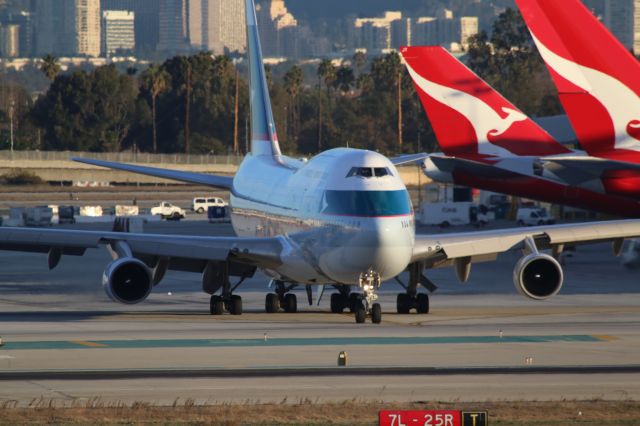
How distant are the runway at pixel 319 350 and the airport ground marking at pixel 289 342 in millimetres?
47

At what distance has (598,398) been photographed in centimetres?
2555

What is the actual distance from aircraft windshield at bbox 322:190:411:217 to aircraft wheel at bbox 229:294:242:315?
5.80 meters

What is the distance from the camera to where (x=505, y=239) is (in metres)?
43.5

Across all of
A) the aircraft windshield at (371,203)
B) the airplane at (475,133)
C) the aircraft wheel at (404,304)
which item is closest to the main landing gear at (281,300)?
the aircraft wheel at (404,304)

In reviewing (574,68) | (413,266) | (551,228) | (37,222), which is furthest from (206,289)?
(37,222)

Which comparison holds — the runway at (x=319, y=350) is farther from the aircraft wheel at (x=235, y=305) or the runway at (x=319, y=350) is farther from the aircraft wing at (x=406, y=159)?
the aircraft wing at (x=406, y=159)

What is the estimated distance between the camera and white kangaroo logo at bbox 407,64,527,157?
61250 mm

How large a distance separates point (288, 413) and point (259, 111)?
103ft

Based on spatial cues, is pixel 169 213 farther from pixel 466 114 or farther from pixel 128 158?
pixel 466 114

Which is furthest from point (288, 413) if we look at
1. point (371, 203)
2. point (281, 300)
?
point (281, 300)

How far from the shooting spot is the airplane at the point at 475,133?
58.6 m

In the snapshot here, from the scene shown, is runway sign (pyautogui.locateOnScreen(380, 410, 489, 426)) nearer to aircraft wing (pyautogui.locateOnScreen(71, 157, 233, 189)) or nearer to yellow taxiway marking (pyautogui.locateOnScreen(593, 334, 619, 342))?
yellow taxiway marking (pyautogui.locateOnScreen(593, 334, 619, 342))

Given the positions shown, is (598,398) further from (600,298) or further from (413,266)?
(600,298)

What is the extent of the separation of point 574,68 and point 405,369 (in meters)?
23.8
